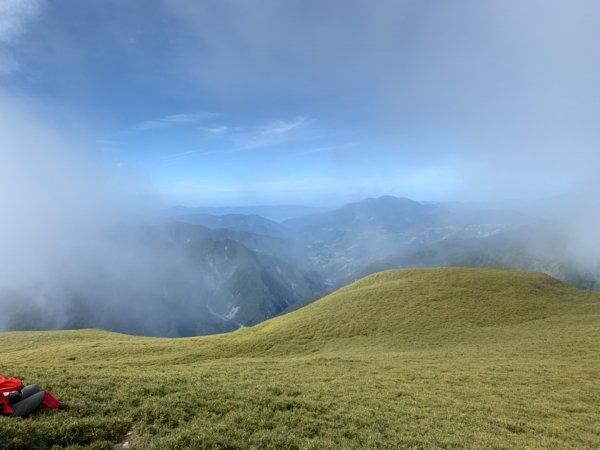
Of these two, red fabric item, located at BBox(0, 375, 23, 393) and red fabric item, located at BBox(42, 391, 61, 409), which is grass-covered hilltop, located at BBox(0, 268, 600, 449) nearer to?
red fabric item, located at BBox(42, 391, 61, 409)

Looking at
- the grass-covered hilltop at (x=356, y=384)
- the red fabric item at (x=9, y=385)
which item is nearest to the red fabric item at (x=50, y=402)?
the grass-covered hilltop at (x=356, y=384)

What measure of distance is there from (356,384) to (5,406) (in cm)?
2109

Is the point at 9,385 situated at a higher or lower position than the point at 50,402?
higher

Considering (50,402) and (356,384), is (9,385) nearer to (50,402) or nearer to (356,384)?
(50,402)

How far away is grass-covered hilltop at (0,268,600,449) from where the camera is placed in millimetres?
14609

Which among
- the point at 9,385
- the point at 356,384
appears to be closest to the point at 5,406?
the point at 9,385

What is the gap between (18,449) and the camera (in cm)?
1162

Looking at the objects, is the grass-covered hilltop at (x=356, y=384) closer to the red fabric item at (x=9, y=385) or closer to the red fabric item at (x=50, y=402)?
the red fabric item at (x=50, y=402)

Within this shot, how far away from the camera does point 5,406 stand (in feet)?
43.4

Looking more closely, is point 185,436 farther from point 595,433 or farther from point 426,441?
point 595,433

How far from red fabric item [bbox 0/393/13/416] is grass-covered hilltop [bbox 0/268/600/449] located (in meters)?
1.10

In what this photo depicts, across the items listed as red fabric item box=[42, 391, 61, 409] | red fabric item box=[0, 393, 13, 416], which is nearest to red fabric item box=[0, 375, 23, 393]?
red fabric item box=[0, 393, 13, 416]

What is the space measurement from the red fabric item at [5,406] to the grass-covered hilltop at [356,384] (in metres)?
1.10

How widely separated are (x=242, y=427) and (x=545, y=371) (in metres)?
30.0
